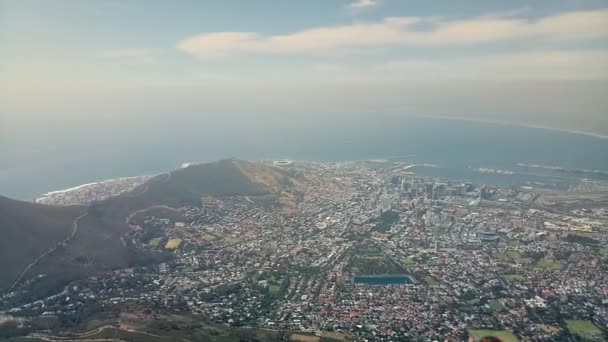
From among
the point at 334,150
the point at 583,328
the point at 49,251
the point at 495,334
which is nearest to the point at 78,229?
the point at 49,251

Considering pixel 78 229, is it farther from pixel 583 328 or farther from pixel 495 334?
pixel 583 328

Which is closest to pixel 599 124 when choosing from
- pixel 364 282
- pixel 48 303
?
pixel 364 282

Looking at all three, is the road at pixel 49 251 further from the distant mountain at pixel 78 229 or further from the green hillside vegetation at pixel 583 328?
the green hillside vegetation at pixel 583 328

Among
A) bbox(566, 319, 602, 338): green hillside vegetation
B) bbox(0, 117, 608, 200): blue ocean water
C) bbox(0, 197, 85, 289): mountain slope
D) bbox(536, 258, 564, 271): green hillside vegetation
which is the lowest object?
bbox(566, 319, 602, 338): green hillside vegetation

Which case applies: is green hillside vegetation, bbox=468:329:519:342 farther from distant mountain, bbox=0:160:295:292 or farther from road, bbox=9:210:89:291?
road, bbox=9:210:89:291

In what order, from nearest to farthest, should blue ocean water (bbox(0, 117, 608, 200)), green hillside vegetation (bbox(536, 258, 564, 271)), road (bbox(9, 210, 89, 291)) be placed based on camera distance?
1. road (bbox(9, 210, 89, 291))
2. green hillside vegetation (bbox(536, 258, 564, 271))
3. blue ocean water (bbox(0, 117, 608, 200))

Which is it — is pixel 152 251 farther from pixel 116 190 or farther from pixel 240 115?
pixel 240 115

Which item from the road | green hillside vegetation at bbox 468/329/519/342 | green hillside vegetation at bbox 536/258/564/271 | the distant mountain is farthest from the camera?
green hillside vegetation at bbox 536/258/564/271

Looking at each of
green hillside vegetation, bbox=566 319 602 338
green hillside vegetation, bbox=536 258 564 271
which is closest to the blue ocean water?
green hillside vegetation, bbox=536 258 564 271
